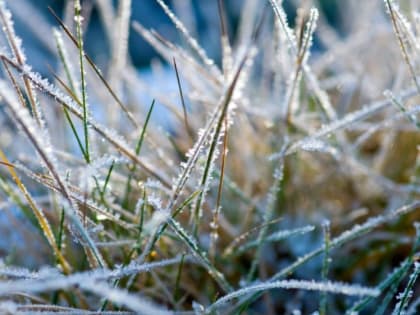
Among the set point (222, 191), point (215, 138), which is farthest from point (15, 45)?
point (222, 191)

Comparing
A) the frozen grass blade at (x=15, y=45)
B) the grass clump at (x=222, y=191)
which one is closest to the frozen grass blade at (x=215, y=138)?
the grass clump at (x=222, y=191)

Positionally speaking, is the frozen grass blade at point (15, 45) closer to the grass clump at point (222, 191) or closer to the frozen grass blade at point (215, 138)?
the grass clump at point (222, 191)

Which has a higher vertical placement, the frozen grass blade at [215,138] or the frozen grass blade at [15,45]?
the frozen grass blade at [15,45]

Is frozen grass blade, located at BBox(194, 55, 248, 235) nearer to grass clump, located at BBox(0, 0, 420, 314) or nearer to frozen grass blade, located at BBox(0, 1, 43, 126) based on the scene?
grass clump, located at BBox(0, 0, 420, 314)

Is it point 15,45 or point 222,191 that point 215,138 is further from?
point 222,191

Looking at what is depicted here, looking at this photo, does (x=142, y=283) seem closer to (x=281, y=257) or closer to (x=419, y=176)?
(x=281, y=257)

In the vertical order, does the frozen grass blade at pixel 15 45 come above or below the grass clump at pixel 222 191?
above

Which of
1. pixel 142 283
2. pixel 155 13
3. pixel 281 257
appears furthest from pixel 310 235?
pixel 155 13

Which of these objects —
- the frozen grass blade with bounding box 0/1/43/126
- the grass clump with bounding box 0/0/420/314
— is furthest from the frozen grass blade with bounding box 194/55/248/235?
the frozen grass blade with bounding box 0/1/43/126
